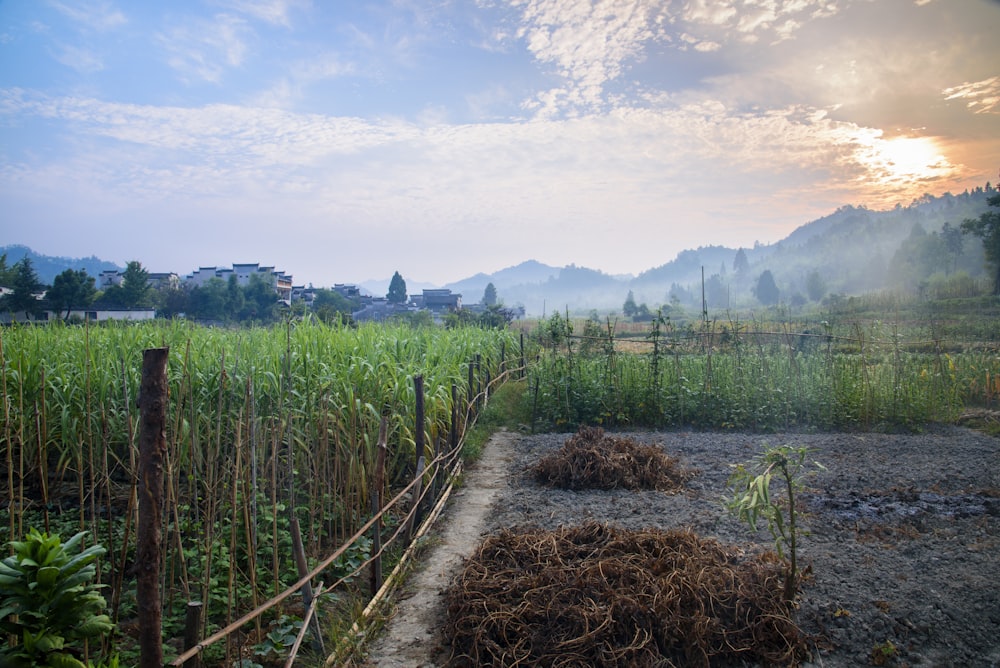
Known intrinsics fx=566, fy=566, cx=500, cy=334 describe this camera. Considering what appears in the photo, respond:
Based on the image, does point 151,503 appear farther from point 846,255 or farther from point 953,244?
point 846,255

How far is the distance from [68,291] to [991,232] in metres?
34.2

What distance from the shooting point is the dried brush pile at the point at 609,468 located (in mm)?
5613

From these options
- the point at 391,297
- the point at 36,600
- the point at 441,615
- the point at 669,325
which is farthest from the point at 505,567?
the point at 391,297

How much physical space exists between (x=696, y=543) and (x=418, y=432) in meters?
2.26

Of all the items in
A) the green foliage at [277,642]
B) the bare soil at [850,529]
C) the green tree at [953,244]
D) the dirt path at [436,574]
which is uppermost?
the green tree at [953,244]

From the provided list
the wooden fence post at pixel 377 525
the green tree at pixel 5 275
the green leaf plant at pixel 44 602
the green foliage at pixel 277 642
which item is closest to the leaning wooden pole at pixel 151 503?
the green leaf plant at pixel 44 602

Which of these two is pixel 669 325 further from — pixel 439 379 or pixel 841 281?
pixel 841 281

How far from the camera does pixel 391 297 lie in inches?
1818

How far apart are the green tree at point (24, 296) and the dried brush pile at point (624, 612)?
903 inches

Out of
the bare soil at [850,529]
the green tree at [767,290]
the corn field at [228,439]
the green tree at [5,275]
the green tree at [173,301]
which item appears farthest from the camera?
the green tree at [767,290]

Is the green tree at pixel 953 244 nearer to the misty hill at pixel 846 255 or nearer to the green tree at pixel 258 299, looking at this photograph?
the misty hill at pixel 846 255

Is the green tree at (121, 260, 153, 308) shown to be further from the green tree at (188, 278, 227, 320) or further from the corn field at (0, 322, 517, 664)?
the corn field at (0, 322, 517, 664)

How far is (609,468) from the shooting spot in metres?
5.62

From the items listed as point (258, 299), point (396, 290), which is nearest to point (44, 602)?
point (258, 299)
